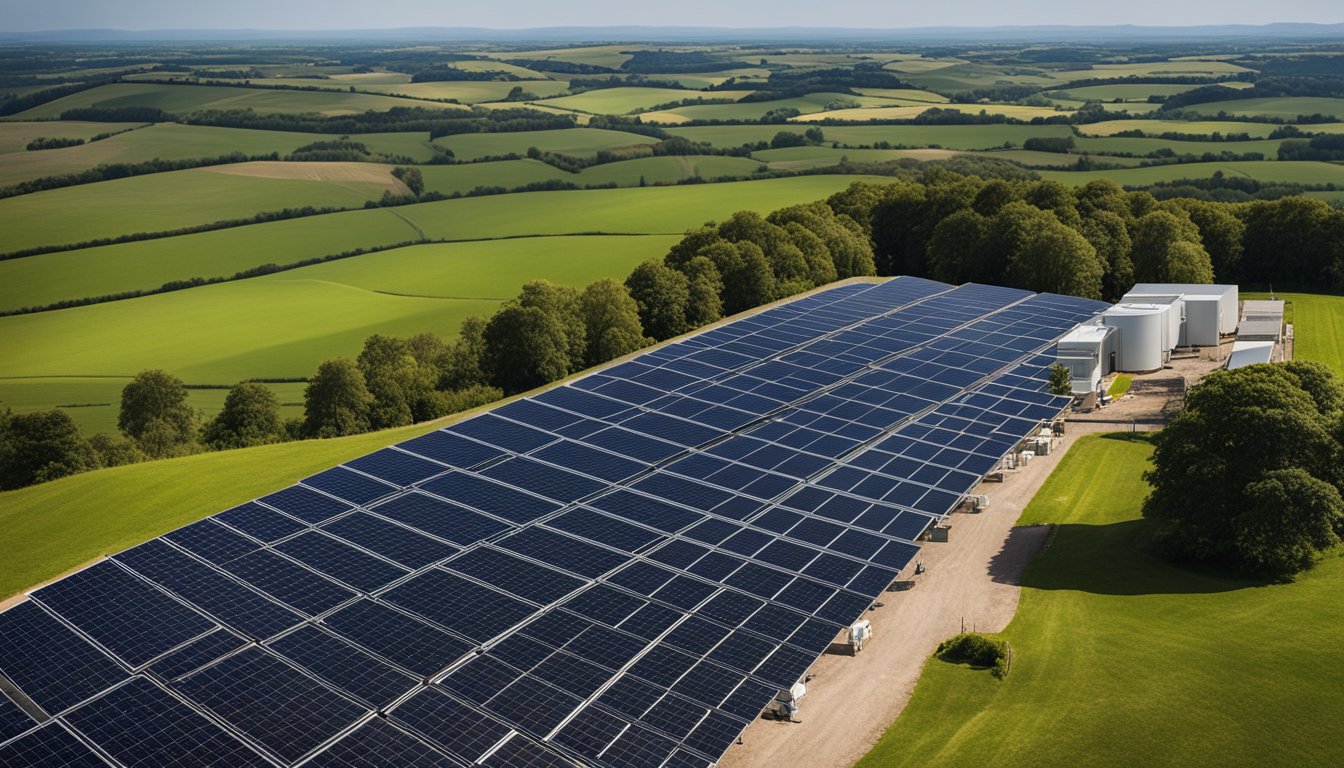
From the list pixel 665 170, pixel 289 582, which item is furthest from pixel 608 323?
pixel 665 170

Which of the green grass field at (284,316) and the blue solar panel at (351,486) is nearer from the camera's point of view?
Answer: the blue solar panel at (351,486)

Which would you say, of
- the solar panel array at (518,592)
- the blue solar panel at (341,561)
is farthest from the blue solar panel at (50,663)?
the blue solar panel at (341,561)

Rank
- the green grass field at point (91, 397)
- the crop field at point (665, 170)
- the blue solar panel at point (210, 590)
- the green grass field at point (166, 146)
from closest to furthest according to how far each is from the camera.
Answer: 1. the blue solar panel at point (210, 590)
2. the green grass field at point (91, 397)
3. the green grass field at point (166, 146)
4. the crop field at point (665, 170)

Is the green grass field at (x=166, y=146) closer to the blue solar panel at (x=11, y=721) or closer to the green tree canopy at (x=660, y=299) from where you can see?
the green tree canopy at (x=660, y=299)

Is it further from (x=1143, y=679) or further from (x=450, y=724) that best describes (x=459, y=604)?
(x=1143, y=679)

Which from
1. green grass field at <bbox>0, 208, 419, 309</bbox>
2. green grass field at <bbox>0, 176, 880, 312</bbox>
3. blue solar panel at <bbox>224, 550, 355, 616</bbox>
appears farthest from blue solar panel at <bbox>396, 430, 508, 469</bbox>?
green grass field at <bbox>0, 208, 419, 309</bbox>

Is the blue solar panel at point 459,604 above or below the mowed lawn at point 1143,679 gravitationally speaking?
above
